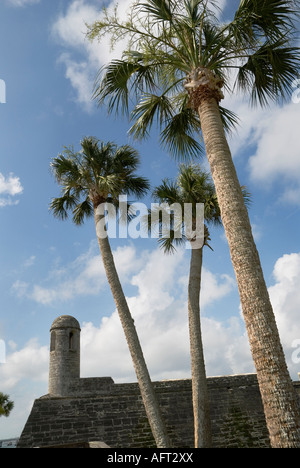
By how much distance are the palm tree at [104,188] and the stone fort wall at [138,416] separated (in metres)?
2.27

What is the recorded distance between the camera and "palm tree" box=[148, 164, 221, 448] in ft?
34.3

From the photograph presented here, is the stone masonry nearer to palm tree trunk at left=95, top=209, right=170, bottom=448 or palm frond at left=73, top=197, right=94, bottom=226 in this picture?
palm tree trunk at left=95, top=209, right=170, bottom=448

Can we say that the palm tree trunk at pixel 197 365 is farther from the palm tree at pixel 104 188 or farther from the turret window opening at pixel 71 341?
the turret window opening at pixel 71 341

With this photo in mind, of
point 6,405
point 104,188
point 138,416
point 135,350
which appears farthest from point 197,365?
point 6,405

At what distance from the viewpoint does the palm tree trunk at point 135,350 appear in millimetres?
9727

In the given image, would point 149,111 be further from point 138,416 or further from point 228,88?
point 138,416

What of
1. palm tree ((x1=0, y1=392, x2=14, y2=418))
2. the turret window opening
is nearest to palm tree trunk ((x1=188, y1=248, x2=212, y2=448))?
the turret window opening

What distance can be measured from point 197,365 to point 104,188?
623 cm

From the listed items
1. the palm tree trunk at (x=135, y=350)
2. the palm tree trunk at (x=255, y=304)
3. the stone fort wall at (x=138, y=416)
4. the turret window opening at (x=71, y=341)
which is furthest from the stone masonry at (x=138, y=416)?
the palm tree trunk at (x=255, y=304)

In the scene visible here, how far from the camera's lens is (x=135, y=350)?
10.5 m

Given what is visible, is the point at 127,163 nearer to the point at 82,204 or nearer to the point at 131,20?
the point at 82,204

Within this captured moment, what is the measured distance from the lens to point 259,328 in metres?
5.11
